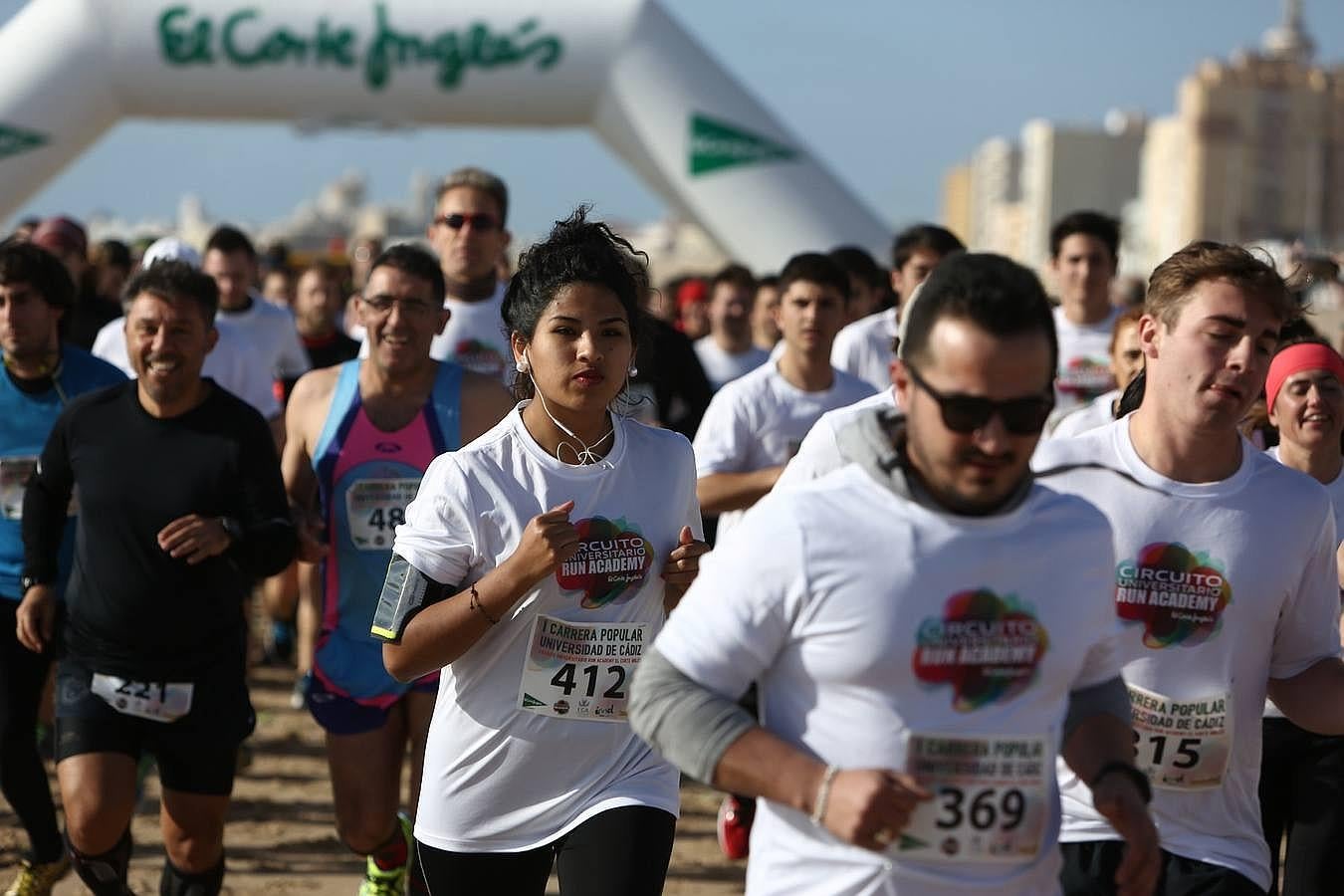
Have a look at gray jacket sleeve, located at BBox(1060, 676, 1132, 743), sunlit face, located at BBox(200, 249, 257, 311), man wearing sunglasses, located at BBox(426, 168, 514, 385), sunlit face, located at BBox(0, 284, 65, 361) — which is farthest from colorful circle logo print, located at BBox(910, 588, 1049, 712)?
sunlit face, located at BBox(200, 249, 257, 311)

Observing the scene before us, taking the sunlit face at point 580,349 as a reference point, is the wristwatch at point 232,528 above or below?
below

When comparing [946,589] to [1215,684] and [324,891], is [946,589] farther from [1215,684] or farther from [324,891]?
[324,891]

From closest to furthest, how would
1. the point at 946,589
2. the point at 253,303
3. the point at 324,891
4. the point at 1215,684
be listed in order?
the point at 946,589
the point at 1215,684
the point at 324,891
the point at 253,303

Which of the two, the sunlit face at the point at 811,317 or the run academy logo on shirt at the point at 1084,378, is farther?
the run academy logo on shirt at the point at 1084,378

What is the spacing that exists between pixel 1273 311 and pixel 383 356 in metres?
2.52

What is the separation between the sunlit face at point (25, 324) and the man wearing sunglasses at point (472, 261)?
A: 1308 mm

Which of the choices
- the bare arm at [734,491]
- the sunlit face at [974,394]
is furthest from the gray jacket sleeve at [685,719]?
the bare arm at [734,491]

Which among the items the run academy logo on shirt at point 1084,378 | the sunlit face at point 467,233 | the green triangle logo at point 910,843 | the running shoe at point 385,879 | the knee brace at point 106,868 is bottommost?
the running shoe at point 385,879

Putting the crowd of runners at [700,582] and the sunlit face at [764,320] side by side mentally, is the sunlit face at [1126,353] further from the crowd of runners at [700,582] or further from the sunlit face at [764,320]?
the sunlit face at [764,320]

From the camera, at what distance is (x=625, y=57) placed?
1673 cm

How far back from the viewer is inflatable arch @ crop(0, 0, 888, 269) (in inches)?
642

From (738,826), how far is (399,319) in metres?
2.26

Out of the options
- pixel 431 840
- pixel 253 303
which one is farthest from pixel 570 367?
pixel 253 303

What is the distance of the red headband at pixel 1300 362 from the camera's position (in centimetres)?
414
